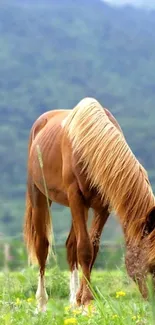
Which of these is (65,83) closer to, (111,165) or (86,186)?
(86,186)

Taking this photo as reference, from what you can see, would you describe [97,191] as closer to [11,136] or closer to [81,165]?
[81,165]

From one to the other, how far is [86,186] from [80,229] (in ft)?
1.28

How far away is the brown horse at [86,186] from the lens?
5.73 m

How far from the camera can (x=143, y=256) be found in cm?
487

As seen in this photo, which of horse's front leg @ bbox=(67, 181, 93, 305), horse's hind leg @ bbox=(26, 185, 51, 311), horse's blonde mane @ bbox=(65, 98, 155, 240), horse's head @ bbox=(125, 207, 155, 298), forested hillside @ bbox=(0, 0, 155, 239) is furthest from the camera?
forested hillside @ bbox=(0, 0, 155, 239)

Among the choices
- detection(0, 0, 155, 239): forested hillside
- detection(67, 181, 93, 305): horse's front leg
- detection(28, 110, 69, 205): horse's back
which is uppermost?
detection(0, 0, 155, 239): forested hillside

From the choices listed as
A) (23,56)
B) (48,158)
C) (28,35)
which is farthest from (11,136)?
(48,158)

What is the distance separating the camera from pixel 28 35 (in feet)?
655

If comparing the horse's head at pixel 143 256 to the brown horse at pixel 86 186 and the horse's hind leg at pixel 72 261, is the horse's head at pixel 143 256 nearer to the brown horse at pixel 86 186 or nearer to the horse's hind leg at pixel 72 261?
the brown horse at pixel 86 186

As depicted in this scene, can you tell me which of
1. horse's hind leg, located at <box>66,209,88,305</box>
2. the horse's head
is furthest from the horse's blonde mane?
horse's hind leg, located at <box>66,209,88,305</box>

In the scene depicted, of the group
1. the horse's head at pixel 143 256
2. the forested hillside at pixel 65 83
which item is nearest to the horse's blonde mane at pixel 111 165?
the horse's head at pixel 143 256

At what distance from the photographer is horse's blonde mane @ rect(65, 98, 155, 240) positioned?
5.68m

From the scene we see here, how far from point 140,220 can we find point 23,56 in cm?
18162

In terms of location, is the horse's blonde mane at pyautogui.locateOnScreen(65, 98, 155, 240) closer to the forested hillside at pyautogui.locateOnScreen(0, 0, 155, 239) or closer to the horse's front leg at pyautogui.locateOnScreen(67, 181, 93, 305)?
the horse's front leg at pyautogui.locateOnScreen(67, 181, 93, 305)
